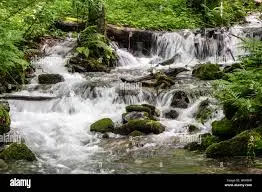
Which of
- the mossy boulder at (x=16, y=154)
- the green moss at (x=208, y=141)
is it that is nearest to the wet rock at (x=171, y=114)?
the green moss at (x=208, y=141)

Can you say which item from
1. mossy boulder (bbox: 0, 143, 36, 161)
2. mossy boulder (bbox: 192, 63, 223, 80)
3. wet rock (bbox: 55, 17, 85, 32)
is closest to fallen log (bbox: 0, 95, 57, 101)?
mossy boulder (bbox: 0, 143, 36, 161)

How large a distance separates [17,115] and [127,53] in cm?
771

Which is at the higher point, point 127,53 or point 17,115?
point 127,53

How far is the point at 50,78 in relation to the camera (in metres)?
13.8

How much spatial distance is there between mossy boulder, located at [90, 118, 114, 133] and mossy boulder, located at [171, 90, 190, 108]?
86.9 inches

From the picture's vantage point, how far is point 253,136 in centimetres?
757

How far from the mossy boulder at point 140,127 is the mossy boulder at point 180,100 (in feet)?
6.27

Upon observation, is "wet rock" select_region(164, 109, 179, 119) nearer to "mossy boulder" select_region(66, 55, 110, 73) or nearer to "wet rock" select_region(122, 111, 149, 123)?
"wet rock" select_region(122, 111, 149, 123)

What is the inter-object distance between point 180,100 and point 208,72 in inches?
117

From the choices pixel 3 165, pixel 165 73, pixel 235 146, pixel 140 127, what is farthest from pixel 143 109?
pixel 3 165

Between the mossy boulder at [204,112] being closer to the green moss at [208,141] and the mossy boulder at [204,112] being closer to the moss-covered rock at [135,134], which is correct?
the moss-covered rock at [135,134]

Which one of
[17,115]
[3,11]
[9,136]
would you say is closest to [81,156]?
[9,136]

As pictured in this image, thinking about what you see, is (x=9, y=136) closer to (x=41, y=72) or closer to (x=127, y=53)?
(x=41, y=72)

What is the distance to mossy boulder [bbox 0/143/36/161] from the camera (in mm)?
7648
